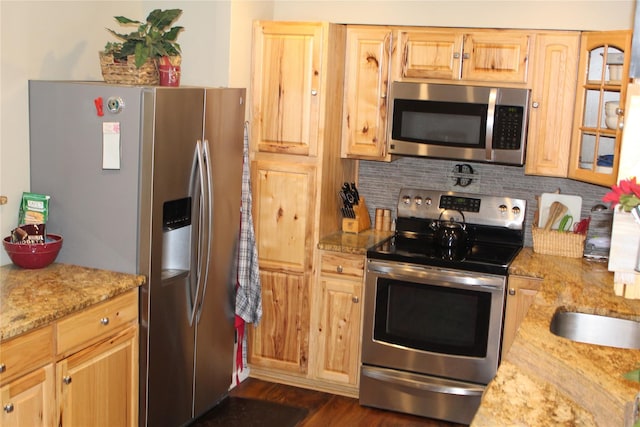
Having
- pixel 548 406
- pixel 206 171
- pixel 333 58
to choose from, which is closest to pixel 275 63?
pixel 333 58

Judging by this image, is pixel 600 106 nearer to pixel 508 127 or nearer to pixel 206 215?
pixel 508 127

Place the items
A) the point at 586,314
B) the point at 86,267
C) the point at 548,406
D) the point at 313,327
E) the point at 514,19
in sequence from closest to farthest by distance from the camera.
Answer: the point at 548,406
the point at 586,314
the point at 86,267
the point at 514,19
the point at 313,327

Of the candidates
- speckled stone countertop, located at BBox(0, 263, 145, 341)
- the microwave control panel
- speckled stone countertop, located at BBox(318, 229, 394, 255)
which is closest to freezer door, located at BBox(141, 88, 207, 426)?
speckled stone countertop, located at BBox(0, 263, 145, 341)

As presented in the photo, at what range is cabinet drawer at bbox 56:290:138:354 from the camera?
296 cm

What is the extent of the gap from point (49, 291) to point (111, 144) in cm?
67

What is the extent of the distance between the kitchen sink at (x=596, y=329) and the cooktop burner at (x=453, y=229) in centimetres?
95

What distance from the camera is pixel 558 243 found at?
14.1ft

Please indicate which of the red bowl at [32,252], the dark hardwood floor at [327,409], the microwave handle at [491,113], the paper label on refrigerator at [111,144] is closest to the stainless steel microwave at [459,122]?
the microwave handle at [491,113]

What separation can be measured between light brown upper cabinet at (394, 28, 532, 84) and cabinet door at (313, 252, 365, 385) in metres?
1.06

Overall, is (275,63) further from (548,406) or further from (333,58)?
(548,406)

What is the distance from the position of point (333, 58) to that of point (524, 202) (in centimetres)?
133

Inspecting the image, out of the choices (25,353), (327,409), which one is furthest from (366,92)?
(25,353)

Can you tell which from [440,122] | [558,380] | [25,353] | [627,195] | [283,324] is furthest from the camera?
[283,324]

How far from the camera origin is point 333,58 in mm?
4328
